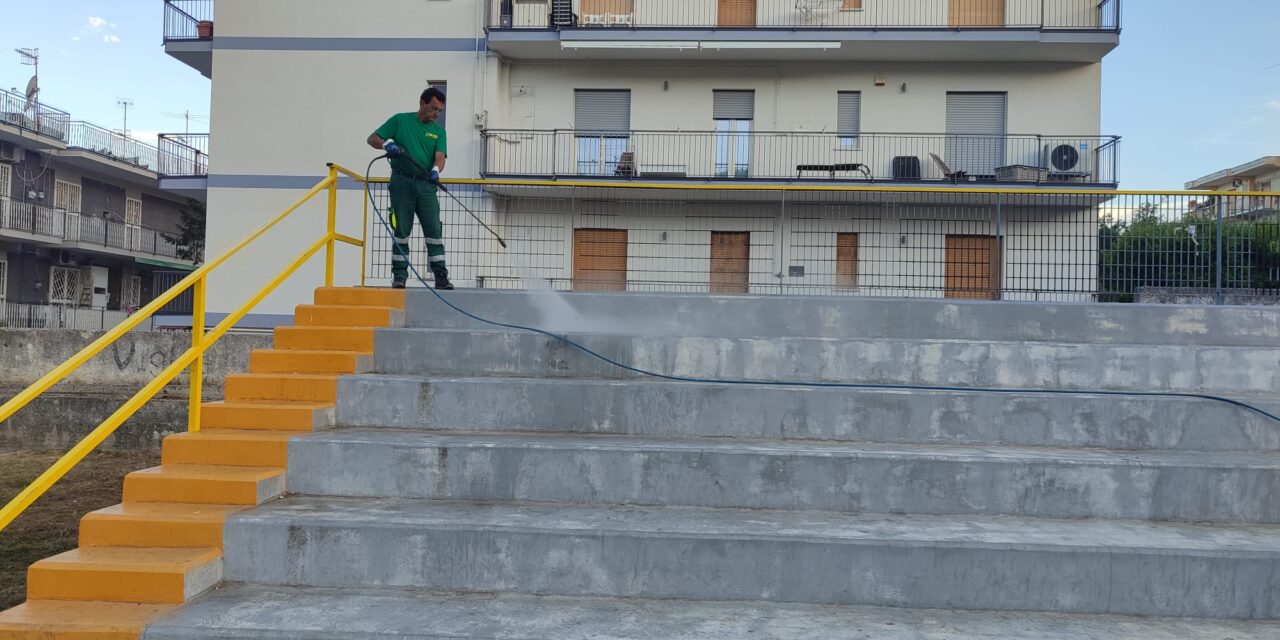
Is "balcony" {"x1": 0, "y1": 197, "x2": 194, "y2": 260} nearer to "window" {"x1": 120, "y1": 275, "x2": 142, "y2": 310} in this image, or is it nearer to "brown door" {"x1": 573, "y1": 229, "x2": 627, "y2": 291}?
"window" {"x1": 120, "y1": 275, "x2": 142, "y2": 310}

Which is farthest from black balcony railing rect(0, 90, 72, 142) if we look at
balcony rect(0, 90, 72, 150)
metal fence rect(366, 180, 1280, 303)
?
metal fence rect(366, 180, 1280, 303)

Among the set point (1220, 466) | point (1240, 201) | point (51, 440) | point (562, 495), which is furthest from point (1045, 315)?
point (51, 440)

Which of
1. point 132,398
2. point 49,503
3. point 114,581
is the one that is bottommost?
point 49,503

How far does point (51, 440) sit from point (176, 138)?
685 inches

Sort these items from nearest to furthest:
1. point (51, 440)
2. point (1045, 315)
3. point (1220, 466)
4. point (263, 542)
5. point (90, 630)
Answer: point (90, 630), point (263, 542), point (1220, 466), point (1045, 315), point (51, 440)

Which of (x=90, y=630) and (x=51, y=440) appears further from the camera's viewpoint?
(x=51, y=440)

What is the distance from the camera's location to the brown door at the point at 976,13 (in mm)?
20781

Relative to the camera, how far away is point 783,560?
395cm

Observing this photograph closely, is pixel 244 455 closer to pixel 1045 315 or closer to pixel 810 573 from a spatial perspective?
pixel 810 573

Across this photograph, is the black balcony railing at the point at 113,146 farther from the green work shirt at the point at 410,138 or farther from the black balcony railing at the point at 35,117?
the green work shirt at the point at 410,138

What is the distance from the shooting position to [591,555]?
401cm

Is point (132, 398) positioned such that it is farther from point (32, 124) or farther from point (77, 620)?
point (32, 124)

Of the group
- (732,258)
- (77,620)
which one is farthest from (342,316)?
(732,258)

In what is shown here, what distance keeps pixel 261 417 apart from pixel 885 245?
8429mm
